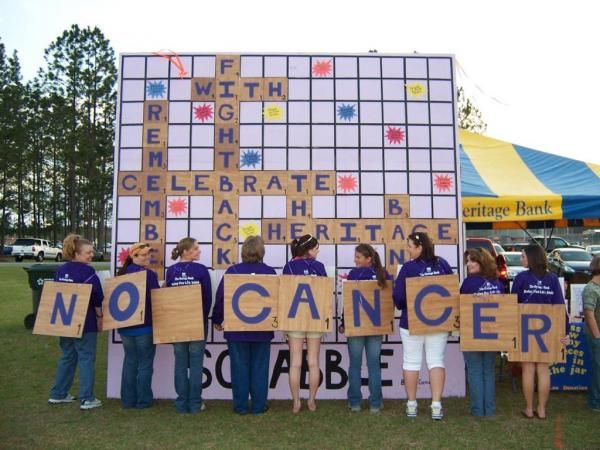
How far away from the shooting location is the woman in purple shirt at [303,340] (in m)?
5.14

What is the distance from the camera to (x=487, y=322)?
4.93m

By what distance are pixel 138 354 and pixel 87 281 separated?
0.91 metres

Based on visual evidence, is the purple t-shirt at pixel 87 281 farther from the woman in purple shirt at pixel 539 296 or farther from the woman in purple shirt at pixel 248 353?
the woman in purple shirt at pixel 539 296

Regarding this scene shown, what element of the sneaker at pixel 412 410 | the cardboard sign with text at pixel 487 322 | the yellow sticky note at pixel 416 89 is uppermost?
the yellow sticky note at pixel 416 89

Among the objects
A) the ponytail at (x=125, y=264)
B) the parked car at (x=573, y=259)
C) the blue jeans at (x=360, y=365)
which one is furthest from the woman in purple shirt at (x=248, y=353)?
the parked car at (x=573, y=259)

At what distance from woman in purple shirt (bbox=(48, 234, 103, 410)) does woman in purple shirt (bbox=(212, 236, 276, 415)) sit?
1263mm

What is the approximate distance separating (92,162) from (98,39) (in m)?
8.34

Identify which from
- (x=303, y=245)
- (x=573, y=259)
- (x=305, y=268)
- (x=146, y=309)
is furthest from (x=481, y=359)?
(x=573, y=259)

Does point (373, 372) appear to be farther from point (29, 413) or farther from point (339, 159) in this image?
point (29, 413)

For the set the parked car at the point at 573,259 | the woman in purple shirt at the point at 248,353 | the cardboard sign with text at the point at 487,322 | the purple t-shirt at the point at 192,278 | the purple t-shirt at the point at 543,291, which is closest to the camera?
the cardboard sign with text at the point at 487,322

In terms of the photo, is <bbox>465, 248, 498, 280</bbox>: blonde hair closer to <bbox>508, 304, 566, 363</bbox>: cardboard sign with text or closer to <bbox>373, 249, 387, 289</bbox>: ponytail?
<bbox>508, 304, 566, 363</bbox>: cardboard sign with text

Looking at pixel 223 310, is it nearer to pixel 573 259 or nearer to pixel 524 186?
pixel 524 186

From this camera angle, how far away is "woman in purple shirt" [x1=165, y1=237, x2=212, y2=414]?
516 centimetres

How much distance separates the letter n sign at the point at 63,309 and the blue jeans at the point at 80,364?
186 millimetres
